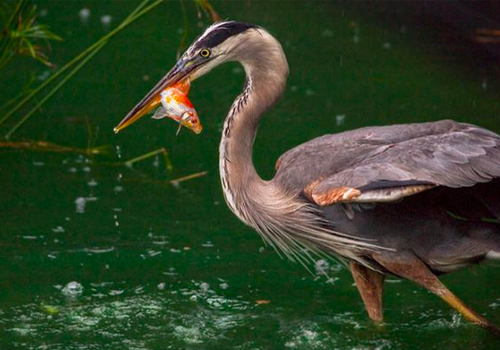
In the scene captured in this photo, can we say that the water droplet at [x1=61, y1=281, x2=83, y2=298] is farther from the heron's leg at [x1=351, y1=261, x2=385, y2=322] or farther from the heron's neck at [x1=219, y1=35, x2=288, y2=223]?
the heron's leg at [x1=351, y1=261, x2=385, y2=322]

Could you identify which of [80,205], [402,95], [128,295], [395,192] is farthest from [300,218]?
[402,95]

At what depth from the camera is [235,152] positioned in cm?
491

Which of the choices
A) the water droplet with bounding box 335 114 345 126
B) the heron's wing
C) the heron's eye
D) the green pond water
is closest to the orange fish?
the heron's eye

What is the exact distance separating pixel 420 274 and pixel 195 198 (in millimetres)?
1984

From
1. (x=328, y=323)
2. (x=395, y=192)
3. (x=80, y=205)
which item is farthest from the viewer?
(x=80, y=205)

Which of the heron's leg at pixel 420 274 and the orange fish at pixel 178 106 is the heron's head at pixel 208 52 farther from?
the heron's leg at pixel 420 274

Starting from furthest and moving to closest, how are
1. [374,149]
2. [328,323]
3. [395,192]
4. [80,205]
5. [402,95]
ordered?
[402,95], [80,205], [328,323], [374,149], [395,192]

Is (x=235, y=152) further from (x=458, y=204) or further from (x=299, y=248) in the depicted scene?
(x=458, y=204)

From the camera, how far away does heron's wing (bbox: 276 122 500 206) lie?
14.7 ft

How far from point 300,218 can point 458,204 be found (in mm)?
684

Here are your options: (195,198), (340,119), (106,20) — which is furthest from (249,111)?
(106,20)

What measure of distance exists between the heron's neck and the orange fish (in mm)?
163

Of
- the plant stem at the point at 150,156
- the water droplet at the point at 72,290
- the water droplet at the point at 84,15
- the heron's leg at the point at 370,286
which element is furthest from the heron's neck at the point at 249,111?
the water droplet at the point at 84,15

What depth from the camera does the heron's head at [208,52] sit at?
4.84 meters
